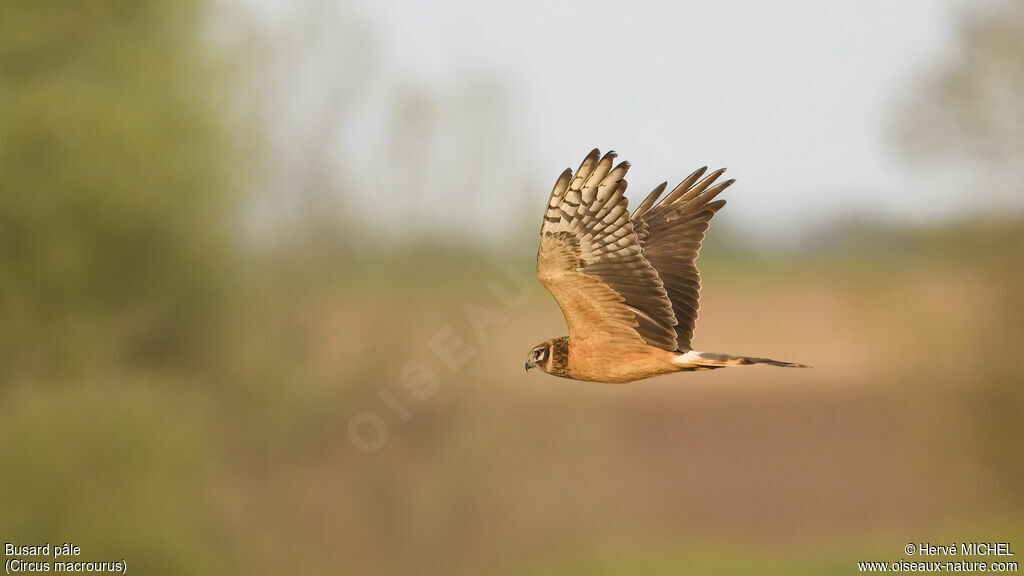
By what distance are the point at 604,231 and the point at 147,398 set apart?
51.4 feet

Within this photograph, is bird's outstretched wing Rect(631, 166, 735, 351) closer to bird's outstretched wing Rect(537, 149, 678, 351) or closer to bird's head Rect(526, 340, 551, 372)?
bird's outstretched wing Rect(537, 149, 678, 351)

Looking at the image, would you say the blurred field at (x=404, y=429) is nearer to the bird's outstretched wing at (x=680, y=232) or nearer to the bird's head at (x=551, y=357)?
the bird's outstretched wing at (x=680, y=232)

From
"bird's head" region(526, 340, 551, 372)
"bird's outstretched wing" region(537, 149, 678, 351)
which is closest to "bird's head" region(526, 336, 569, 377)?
"bird's head" region(526, 340, 551, 372)

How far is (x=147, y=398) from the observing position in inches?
737

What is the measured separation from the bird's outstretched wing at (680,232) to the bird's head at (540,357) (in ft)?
3.16

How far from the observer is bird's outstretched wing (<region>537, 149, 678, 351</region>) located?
4660 mm

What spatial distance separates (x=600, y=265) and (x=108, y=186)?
658 inches

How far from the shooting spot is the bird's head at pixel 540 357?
4543mm

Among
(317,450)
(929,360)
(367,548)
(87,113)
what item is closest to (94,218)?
(87,113)

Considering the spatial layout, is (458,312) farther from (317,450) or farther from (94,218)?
(94,218)

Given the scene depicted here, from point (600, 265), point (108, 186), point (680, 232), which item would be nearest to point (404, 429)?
point (108, 186)

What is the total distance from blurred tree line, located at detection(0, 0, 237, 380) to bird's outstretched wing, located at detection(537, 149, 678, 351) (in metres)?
16.5

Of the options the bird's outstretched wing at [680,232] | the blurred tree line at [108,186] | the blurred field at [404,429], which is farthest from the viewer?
the blurred tree line at [108,186]

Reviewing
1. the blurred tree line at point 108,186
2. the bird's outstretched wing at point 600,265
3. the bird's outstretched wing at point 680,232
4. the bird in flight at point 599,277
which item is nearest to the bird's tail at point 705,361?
the bird in flight at point 599,277
